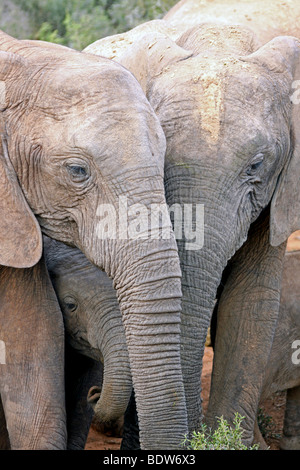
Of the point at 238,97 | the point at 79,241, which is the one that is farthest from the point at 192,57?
the point at 79,241

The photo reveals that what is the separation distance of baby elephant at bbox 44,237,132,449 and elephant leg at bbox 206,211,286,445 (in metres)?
0.64

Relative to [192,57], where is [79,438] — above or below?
below

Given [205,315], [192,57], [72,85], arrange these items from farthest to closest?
[192,57] < [205,315] < [72,85]

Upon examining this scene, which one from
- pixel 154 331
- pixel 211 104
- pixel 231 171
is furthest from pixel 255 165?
pixel 154 331

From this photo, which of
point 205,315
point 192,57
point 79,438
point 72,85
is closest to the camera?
point 72,85

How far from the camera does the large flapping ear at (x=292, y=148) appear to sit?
525 cm

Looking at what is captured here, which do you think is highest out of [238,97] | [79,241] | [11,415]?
[238,97]

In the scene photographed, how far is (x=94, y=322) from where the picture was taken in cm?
520

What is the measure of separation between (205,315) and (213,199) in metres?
0.51

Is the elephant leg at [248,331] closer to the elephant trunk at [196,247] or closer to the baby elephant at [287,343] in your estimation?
the baby elephant at [287,343]

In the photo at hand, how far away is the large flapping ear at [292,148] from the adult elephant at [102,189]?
2.73ft

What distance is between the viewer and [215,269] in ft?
16.2

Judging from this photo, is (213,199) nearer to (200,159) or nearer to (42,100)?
(200,159)

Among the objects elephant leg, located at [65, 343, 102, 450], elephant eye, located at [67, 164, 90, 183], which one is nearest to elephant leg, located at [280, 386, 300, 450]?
elephant leg, located at [65, 343, 102, 450]
